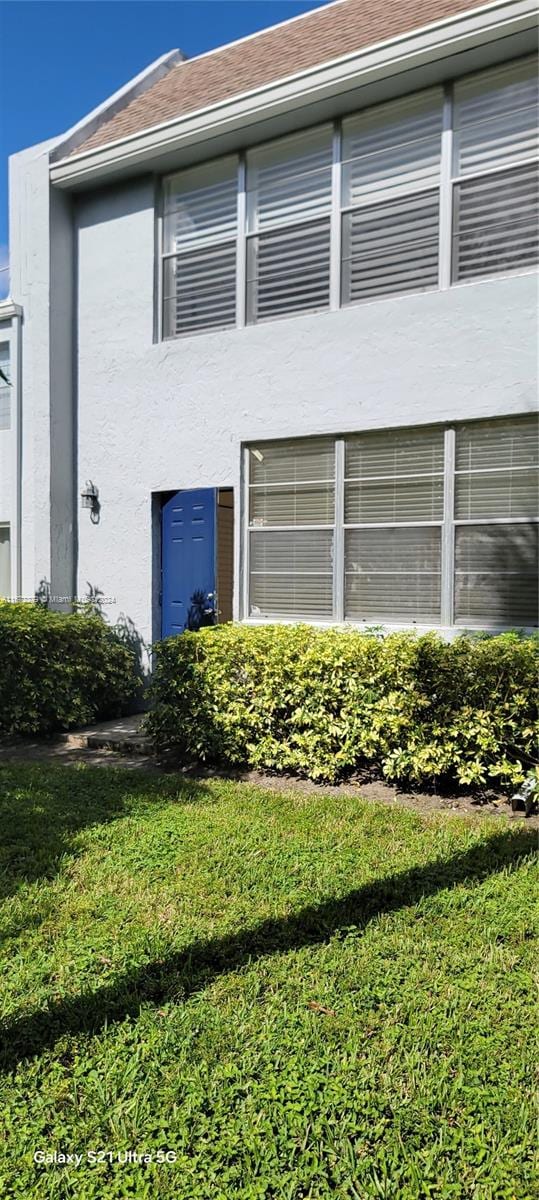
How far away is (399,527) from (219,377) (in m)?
2.71

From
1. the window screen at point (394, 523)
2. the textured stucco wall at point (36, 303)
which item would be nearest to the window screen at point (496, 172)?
the window screen at point (394, 523)

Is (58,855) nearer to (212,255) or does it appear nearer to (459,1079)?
(459,1079)

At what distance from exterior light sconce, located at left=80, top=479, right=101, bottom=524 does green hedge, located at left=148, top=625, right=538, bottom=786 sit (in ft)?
9.07

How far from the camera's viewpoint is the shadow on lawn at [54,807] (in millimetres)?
4531

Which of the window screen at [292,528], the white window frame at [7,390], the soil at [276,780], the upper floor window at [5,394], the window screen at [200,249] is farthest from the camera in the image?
the upper floor window at [5,394]

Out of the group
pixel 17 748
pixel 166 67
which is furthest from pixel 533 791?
pixel 166 67

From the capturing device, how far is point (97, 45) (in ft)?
29.0

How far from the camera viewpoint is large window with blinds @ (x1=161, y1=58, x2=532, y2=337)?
22.1ft

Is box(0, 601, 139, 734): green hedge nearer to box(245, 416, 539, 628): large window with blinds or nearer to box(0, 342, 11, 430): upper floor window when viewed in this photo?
box(245, 416, 539, 628): large window with blinds

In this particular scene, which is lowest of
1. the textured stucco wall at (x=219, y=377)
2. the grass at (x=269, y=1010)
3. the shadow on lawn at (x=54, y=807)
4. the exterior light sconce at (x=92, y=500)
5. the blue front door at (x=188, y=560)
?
the grass at (x=269, y=1010)

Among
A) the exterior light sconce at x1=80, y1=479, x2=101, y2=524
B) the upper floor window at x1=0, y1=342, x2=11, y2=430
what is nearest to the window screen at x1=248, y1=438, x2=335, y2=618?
the exterior light sconce at x1=80, y1=479, x2=101, y2=524

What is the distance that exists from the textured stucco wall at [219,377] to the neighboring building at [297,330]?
25 mm

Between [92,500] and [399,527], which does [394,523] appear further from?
[92,500]

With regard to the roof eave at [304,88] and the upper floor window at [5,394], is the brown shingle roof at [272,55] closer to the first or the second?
the roof eave at [304,88]
